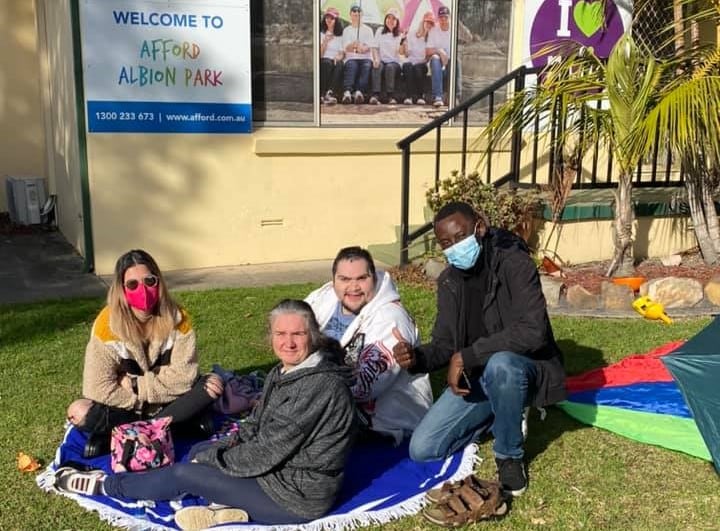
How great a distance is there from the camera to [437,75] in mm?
8375

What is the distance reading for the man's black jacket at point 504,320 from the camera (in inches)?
131

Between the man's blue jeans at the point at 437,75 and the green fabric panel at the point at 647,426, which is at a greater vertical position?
the man's blue jeans at the point at 437,75

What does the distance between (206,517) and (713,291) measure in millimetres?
4674

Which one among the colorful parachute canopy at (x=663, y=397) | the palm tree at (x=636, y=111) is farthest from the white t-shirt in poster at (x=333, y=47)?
the colorful parachute canopy at (x=663, y=397)

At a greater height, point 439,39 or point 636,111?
point 439,39

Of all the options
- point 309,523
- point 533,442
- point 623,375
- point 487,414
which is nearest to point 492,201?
point 623,375

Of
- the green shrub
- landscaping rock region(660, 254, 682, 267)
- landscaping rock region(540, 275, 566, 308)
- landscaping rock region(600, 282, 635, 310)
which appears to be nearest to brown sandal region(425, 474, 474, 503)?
landscaping rock region(540, 275, 566, 308)

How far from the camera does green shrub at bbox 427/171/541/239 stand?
273 inches

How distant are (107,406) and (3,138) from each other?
7.69 metres

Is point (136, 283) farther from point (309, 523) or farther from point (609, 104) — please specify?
point (609, 104)

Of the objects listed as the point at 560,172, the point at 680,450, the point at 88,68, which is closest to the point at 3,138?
the point at 88,68

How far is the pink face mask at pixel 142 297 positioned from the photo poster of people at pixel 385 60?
4.69 metres

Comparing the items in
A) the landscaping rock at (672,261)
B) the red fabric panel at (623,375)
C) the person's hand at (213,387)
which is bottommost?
the red fabric panel at (623,375)

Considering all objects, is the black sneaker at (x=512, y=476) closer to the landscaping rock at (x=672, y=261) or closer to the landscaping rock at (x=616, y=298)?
the landscaping rock at (x=616, y=298)
